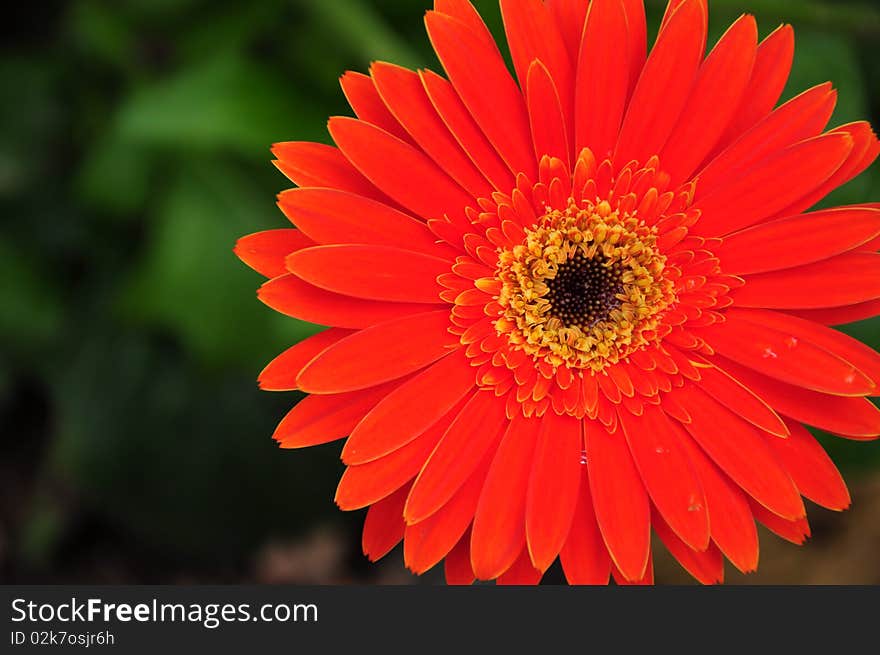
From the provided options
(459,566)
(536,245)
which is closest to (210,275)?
(536,245)

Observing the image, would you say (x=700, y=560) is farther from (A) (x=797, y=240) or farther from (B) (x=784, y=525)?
(A) (x=797, y=240)

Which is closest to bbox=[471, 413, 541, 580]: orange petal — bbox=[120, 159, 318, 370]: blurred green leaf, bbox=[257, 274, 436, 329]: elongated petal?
bbox=[257, 274, 436, 329]: elongated petal

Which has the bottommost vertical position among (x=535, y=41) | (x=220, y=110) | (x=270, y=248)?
(x=270, y=248)

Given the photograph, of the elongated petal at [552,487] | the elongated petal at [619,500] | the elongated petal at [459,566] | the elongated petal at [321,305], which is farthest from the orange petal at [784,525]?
the elongated petal at [321,305]

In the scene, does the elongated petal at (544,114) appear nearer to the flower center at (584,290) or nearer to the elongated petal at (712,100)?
the elongated petal at (712,100)

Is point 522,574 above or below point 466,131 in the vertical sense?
below

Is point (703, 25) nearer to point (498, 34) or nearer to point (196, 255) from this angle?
point (498, 34)

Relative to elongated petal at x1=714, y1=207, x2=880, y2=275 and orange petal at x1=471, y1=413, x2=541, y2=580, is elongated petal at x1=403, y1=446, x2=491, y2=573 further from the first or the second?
elongated petal at x1=714, y1=207, x2=880, y2=275
